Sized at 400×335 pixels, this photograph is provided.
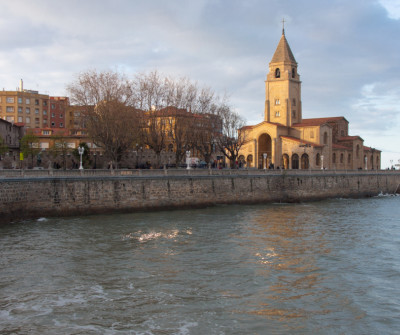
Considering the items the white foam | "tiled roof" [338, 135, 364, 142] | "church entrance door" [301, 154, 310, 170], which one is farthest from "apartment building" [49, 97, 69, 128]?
the white foam

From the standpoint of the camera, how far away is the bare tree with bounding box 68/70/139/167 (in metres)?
41.9

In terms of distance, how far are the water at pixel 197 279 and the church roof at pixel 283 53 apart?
53078 millimetres

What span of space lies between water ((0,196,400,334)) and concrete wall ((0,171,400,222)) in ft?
9.20

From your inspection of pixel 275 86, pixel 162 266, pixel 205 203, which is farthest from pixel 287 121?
pixel 162 266

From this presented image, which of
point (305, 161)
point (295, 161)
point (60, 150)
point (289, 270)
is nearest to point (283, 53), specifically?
point (295, 161)

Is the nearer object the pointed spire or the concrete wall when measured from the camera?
the concrete wall

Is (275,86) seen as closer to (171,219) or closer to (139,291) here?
(171,219)

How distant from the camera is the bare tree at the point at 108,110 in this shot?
41875mm

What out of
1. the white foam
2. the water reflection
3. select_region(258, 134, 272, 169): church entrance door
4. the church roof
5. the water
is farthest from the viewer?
the church roof

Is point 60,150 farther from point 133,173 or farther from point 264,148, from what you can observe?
point 264,148

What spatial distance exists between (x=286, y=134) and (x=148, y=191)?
43.4m

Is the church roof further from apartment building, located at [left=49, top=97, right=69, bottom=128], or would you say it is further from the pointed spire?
apartment building, located at [left=49, top=97, right=69, bottom=128]

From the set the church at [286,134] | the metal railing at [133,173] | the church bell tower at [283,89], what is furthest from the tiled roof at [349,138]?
the metal railing at [133,173]

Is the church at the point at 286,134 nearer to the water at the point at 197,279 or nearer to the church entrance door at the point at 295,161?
the church entrance door at the point at 295,161
